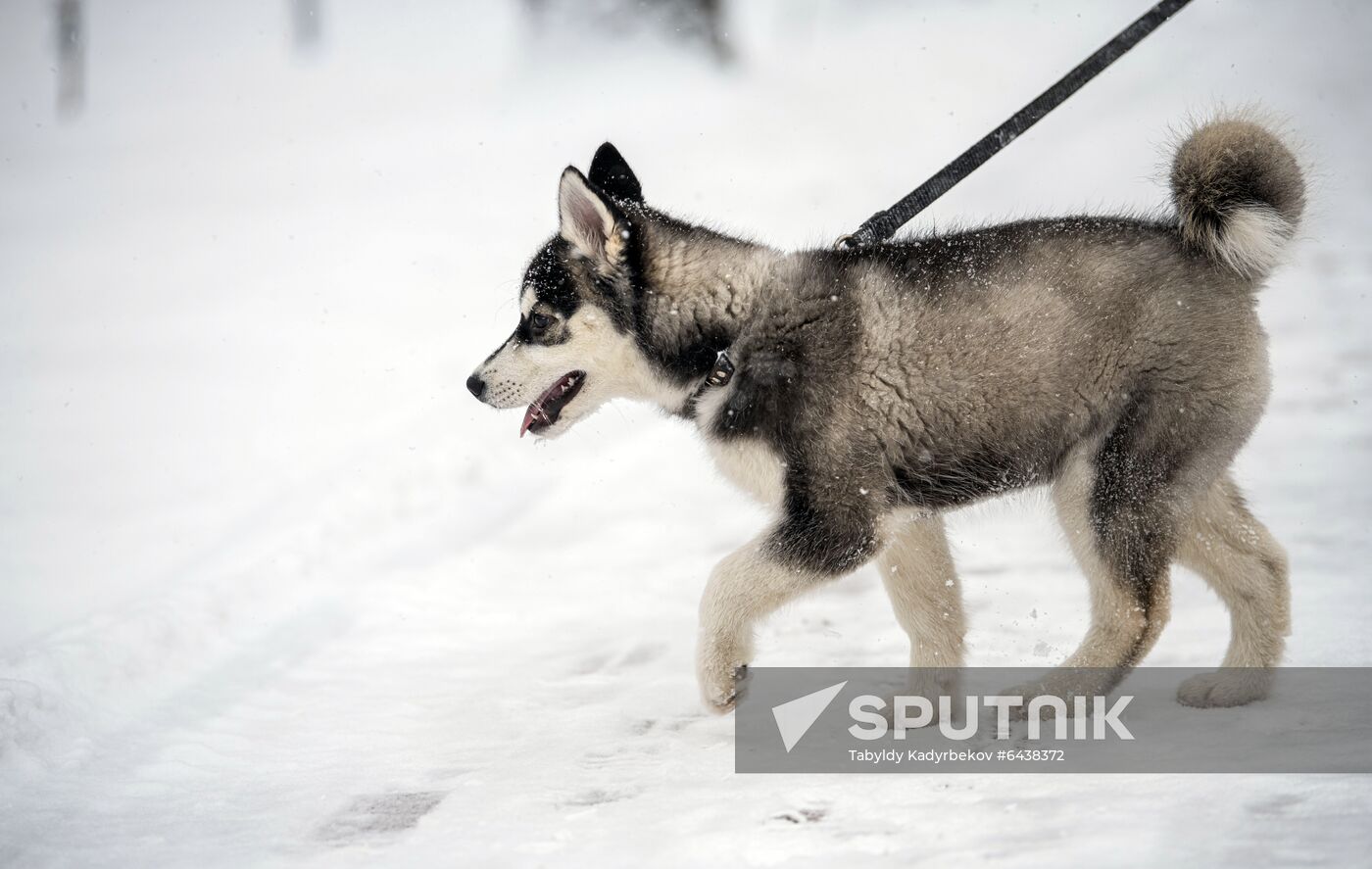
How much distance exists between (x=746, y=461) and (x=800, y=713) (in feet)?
3.25

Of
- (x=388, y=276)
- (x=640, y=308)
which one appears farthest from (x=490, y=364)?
(x=388, y=276)

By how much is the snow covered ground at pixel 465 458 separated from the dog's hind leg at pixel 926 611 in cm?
31

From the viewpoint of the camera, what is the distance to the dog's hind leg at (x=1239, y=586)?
3.89 metres

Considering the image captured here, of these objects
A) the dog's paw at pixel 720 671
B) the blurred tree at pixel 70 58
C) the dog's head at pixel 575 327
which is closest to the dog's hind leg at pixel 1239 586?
the dog's paw at pixel 720 671

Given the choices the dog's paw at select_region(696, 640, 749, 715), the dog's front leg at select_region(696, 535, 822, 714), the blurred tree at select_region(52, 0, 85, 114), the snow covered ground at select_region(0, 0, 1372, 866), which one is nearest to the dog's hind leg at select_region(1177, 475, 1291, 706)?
the snow covered ground at select_region(0, 0, 1372, 866)

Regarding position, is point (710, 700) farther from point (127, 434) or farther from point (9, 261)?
point (9, 261)

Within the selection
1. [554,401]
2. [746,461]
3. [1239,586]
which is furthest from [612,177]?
[1239,586]

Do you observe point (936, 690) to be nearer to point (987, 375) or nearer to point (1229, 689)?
point (1229, 689)

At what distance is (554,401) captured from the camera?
4.18 metres

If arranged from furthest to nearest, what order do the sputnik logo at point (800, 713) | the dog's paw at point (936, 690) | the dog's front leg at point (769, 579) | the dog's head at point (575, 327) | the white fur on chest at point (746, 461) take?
the dog's paw at point (936, 690), the dog's head at point (575, 327), the sputnik logo at point (800, 713), the white fur on chest at point (746, 461), the dog's front leg at point (769, 579)

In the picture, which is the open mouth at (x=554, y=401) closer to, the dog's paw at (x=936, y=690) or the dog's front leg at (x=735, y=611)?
the dog's front leg at (x=735, y=611)

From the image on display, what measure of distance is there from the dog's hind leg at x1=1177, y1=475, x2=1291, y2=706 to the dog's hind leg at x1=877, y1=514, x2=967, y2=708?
2.67ft

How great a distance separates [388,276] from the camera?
1202 cm

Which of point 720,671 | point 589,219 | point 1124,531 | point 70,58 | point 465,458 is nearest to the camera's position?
point 720,671
